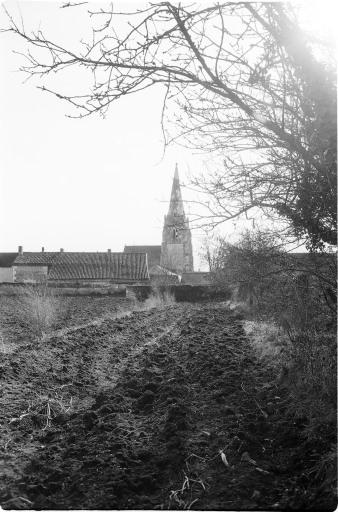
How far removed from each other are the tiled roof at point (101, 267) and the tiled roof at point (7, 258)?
13306 mm

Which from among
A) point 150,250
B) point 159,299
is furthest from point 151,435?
point 150,250

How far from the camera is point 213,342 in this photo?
11.3 metres

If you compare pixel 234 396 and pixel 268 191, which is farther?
pixel 234 396

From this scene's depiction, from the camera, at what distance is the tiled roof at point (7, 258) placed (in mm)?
53969

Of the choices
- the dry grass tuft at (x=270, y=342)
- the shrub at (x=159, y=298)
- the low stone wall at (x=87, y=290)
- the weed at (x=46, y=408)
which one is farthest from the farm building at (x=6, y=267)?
the weed at (x=46, y=408)

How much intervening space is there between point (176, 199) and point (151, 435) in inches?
105

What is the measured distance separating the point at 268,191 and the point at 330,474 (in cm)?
265

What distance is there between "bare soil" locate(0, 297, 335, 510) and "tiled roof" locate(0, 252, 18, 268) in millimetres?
46490

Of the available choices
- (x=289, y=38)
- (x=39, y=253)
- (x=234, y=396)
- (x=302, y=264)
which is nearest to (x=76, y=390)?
(x=234, y=396)

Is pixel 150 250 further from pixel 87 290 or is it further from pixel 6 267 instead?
pixel 87 290

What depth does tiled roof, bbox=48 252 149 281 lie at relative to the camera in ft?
132

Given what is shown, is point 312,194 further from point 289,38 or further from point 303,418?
point 303,418

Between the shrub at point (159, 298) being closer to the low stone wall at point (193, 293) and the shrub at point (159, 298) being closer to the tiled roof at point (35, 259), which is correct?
the low stone wall at point (193, 293)

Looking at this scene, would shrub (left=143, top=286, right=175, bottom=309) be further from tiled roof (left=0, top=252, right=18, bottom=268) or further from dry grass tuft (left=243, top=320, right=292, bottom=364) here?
tiled roof (left=0, top=252, right=18, bottom=268)
